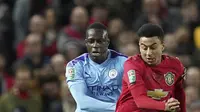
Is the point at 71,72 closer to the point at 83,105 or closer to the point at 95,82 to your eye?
the point at 95,82

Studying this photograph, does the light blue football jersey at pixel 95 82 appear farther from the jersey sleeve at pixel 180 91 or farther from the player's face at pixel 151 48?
the player's face at pixel 151 48

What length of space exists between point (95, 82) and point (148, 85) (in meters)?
1.10

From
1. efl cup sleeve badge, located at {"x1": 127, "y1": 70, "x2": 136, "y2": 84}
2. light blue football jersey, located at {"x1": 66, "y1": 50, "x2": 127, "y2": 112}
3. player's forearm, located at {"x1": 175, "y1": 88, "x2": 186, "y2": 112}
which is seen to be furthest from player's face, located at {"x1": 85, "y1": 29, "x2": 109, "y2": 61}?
player's forearm, located at {"x1": 175, "y1": 88, "x2": 186, "y2": 112}

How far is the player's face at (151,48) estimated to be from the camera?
732cm

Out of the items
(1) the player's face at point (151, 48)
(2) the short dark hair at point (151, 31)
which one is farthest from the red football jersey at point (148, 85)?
(2) the short dark hair at point (151, 31)

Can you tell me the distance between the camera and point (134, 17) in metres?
14.2

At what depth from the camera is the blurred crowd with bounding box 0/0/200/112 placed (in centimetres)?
1236

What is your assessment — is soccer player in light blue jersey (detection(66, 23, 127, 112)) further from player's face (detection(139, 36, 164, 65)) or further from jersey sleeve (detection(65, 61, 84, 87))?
player's face (detection(139, 36, 164, 65))

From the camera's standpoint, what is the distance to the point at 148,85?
24.3 ft

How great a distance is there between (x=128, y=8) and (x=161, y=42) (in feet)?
22.7

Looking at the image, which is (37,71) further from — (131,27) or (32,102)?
(131,27)

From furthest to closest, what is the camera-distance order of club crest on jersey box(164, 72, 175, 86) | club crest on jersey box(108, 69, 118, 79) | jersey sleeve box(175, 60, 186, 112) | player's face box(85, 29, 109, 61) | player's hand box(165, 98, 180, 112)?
club crest on jersey box(108, 69, 118, 79), player's face box(85, 29, 109, 61), jersey sleeve box(175, 60, 186, 112), club crest on jersey box(164, 72, 175, 86), player's hand box(165, 98, 180, 112)

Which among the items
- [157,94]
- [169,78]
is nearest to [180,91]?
[169,78]

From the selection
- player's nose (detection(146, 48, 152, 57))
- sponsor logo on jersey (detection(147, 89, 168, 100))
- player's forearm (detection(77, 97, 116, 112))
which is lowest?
player's forearm (detection(77, 97, 116, 112))
